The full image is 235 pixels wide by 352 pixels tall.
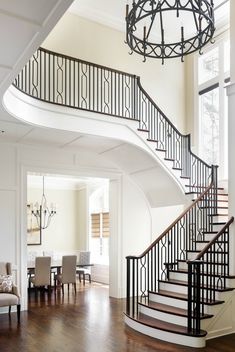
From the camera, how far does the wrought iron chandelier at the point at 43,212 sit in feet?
40.6

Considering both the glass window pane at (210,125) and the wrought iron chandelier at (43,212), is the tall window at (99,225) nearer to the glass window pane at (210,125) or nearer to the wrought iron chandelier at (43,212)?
the wrought iron chandelier at (43,212)

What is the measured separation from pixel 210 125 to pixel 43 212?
613cm

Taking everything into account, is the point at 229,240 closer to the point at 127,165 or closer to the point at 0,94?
the point at 127,165

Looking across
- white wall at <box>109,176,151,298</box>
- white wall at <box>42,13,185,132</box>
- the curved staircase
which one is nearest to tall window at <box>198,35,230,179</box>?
white wall at <box>42,13,185,132</box>

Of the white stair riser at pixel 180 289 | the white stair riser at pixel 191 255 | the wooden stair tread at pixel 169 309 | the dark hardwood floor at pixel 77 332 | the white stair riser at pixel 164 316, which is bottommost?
the dark hardwood floor at pixel 77 332

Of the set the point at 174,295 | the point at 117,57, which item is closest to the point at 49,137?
the point at 117,57

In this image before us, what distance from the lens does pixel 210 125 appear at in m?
9.86

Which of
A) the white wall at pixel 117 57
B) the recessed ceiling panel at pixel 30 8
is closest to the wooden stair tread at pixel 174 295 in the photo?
the recessed ceiling panel at pixel 30 8

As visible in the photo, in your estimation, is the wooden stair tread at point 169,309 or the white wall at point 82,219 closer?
the wooden stair tread at point 169,309

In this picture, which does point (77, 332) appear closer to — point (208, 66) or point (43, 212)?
point (43, 212)

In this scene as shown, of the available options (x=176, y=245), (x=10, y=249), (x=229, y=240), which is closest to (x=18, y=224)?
(x=10, y=249)

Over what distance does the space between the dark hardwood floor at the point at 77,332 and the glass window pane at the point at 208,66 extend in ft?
20.3

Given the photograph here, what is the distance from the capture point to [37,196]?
12625 millimetres

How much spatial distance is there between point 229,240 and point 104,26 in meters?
6.14
